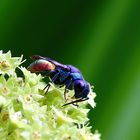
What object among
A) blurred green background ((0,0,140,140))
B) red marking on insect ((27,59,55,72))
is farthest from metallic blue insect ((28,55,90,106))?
blurred green background ((0,0,140,140))

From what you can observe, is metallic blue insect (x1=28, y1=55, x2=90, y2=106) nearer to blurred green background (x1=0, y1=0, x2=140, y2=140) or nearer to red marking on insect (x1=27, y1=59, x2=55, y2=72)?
red marking on insect (x1=27, y1=59, x2=55, y2=72)

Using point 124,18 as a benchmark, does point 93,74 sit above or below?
below

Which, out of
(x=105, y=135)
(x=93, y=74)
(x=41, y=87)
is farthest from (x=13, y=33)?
(x=41, y=87)

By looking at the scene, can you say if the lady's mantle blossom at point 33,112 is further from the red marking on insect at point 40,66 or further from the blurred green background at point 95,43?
A: the blurred green background at point 95,43

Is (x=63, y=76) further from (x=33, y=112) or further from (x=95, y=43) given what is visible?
(x=95, y=43)

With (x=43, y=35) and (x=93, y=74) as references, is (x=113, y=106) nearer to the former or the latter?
(x=93, y=74)

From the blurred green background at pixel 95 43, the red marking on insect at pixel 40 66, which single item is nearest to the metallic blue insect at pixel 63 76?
the red marking on insect at pixel 40 66
